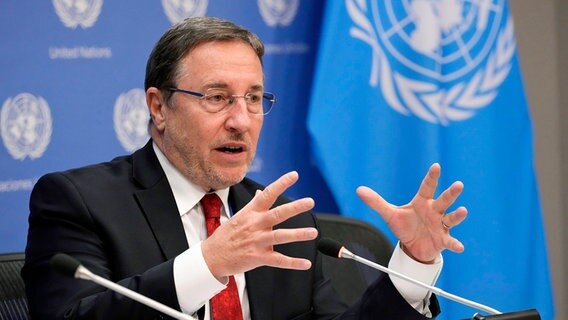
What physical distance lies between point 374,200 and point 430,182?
15 centimetres

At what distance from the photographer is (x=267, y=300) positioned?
111 inches

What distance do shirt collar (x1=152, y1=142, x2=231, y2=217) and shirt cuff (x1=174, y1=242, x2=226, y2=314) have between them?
450 millimetres

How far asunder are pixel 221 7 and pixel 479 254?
5.24 ft

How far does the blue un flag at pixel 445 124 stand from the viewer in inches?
166

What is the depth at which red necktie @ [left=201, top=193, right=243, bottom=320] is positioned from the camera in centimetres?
272

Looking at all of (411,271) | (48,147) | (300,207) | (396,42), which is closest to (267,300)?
(411,271)

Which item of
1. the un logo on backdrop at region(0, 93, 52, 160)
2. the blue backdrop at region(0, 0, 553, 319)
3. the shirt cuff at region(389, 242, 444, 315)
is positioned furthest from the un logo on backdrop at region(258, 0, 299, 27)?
the shirt cuff at region(389, 242, 444, 315)

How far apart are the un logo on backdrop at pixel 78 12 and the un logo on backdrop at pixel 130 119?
343 mm

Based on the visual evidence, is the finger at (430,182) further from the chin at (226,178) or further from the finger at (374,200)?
the chin at (226,178)

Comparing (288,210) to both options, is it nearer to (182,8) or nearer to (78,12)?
(78,12)

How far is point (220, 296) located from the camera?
8.98ft

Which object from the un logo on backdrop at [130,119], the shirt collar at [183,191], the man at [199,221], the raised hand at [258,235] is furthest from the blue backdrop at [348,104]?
the raised hand at [258,235]

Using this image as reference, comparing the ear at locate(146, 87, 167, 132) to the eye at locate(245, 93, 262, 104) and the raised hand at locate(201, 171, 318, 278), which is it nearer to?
the eye at locate(245, 93, 262, 104)

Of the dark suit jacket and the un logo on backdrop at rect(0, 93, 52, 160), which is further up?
the un logo on backdrop at rect(0, 93, 52, 160)
